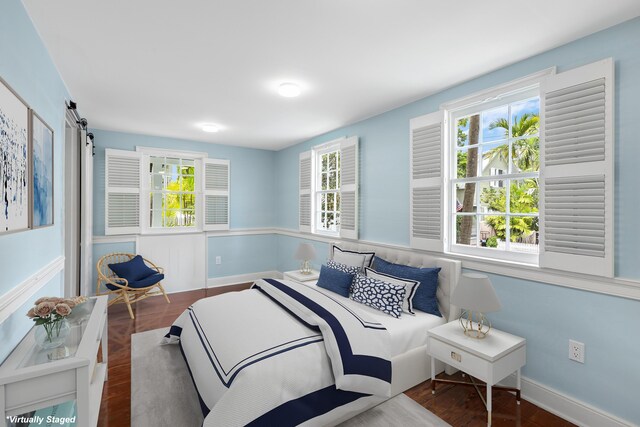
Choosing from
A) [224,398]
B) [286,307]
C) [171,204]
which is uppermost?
[171,204]

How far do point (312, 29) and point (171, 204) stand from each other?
4248 millimetres

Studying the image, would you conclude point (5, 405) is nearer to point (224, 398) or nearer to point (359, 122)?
point (224, 398)

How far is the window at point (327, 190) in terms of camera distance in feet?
15.4

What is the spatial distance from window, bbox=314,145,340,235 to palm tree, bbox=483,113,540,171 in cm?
235

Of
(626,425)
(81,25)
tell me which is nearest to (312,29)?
(81,25)

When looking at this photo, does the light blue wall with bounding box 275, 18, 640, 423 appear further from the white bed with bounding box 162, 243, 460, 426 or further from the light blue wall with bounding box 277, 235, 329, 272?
the light blue wall with bounding box 277, 235, 329, 272

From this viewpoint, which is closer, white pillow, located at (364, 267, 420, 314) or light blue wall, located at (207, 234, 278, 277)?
white pillow, located at (364, 267, 420, 314)

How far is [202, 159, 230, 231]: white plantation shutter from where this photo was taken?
5.45m

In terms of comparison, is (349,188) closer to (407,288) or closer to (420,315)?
(407,288)

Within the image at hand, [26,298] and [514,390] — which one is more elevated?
[26,298]

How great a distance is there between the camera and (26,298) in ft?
6.05

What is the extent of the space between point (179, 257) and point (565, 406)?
5193 millimetres

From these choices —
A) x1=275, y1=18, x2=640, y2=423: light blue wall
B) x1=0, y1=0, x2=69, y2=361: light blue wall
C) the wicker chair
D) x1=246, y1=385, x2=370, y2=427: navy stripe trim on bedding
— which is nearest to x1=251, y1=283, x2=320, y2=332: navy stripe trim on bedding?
x1=246, y1=385, x2=370, y2=427: navy stripe trim on bedding

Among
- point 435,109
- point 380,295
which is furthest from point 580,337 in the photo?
point 435,109
